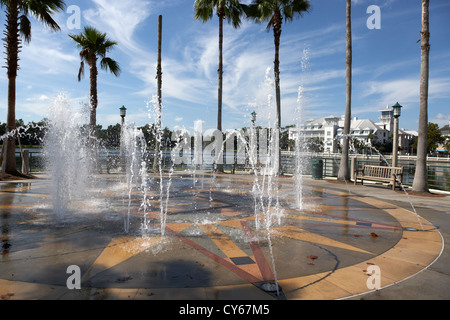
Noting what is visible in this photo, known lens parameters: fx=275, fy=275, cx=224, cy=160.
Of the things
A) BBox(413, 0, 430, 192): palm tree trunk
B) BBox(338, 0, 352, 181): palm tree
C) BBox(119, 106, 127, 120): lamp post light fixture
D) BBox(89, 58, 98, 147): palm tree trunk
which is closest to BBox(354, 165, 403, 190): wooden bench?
BBox(413, 0, 430, 192): palm tree trunk

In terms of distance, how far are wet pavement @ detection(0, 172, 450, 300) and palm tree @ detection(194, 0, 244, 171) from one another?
10.2 metres

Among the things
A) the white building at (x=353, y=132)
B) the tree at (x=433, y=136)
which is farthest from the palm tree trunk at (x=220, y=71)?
the white building at (x=353, y=132)

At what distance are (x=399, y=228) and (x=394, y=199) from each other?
355cm

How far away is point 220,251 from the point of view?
3.83 m

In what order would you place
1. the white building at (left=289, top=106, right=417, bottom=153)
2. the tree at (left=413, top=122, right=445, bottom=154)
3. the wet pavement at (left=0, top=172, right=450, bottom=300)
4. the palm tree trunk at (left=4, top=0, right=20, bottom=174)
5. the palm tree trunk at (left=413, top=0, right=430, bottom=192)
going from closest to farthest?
the wet pavement at (left=0, top=172, right=450, bottom=300) → the palm tree trunk at (left=413, top=0, right=430, bottom=192) → the palm tree trunk at (left=4, top=0, right=20, bottom=174) → the tree at (left=413, top=122, right=445, bottom=154) → the white building at (left=289, top=106, right=417, bottom=153)

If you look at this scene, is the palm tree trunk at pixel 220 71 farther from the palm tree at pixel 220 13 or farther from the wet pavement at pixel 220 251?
the wet pavement at pixel 220 251

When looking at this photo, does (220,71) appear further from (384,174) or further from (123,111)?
(384,174)

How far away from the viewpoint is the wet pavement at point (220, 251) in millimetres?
2775

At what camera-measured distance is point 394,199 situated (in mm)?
8273

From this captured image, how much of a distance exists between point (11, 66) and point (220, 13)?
10839 mm

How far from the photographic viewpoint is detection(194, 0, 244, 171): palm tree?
16016 mm

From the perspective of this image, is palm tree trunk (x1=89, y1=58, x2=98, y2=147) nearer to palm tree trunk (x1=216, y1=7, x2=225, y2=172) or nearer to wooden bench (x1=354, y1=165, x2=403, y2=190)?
palm tree trunk (x1=216, y1=7, x2=225, y2=172)

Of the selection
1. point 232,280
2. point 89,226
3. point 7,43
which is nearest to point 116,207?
point 89,226

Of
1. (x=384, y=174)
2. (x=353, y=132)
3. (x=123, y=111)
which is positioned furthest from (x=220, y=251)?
(x=353, y=132)
